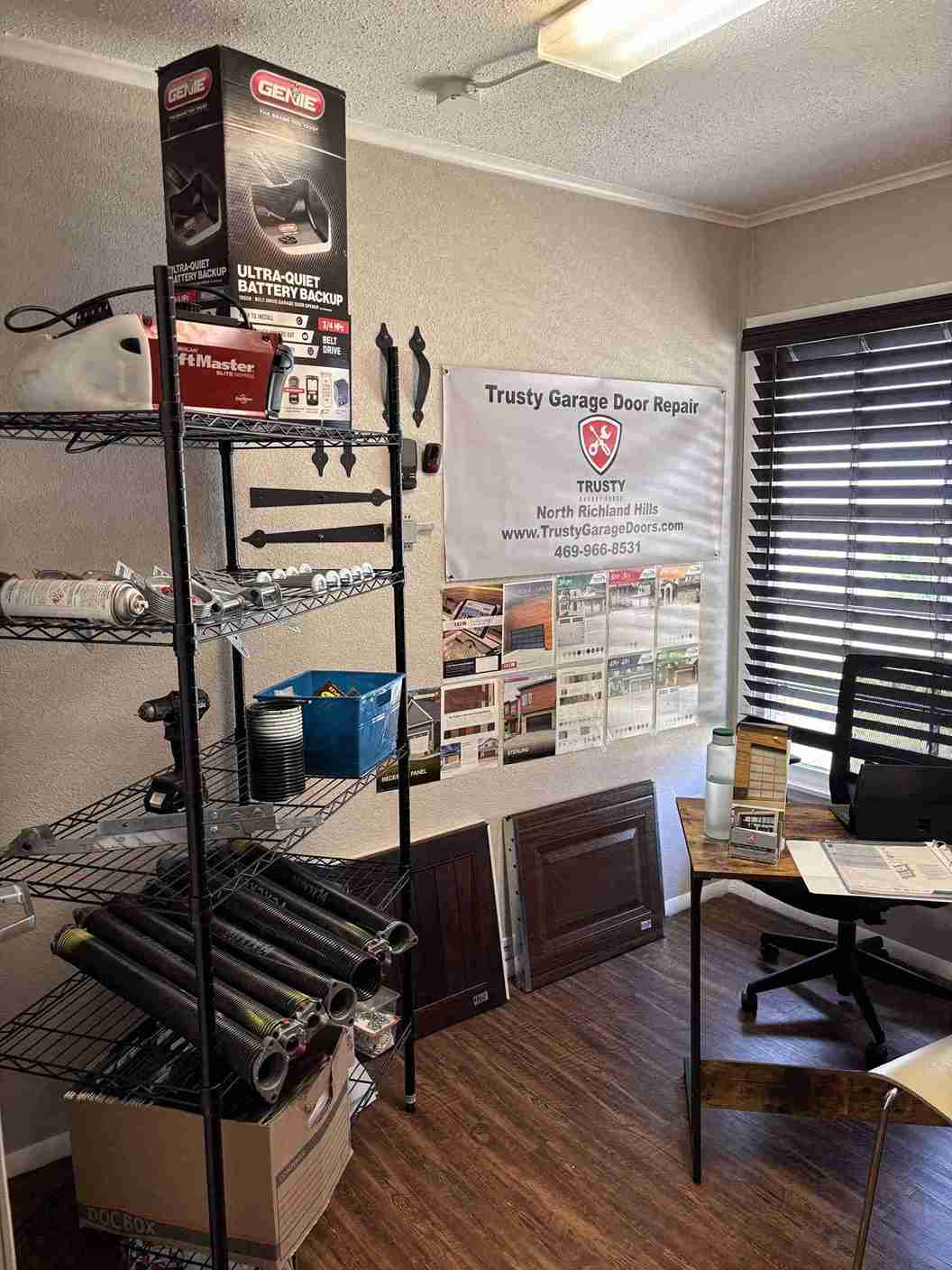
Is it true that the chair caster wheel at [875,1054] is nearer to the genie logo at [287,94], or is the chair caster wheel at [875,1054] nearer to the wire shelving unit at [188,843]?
the wire shelving unit at [188,843]

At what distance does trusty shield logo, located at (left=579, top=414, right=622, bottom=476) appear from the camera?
3283 mm

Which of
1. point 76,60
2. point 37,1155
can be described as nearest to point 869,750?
point 37,1155

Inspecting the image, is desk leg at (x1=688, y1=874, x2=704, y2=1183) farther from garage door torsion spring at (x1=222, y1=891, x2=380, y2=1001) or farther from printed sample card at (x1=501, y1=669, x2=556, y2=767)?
printed sample card at (x1=501, y1=669, x2=556, y2=767)

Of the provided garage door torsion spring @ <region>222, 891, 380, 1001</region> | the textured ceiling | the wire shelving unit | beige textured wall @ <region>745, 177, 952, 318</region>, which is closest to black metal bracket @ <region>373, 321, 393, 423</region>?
the wire shelving unit

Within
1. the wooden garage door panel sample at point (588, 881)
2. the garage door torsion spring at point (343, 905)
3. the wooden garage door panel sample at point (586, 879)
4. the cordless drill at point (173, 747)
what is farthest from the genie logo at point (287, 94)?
the wooden garage door panel sample at point (588, 881)

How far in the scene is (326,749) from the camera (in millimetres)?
2180

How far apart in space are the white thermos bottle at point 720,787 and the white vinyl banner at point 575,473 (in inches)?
36.4

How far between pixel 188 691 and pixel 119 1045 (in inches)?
38.6

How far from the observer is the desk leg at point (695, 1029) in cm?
232

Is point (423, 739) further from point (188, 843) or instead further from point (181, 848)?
point (188, 843)

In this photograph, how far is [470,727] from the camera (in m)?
3.12

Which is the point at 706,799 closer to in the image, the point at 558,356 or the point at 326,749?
the point at 326,749

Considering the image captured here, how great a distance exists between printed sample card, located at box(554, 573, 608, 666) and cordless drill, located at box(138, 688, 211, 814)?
1.62m

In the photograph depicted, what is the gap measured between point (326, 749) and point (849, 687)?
6.08 ft
